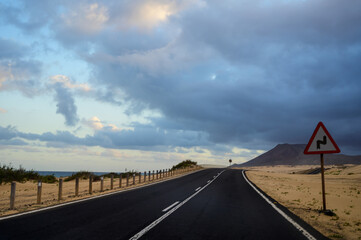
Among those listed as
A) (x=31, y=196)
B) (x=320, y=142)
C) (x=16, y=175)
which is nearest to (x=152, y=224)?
(x=320, y=142)

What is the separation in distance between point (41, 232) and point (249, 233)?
15.6 feet

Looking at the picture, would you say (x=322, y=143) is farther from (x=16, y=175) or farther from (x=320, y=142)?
(x=16, y=175)

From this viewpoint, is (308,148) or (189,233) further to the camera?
(308,148)

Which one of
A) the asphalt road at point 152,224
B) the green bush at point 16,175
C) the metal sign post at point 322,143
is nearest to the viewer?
the asphalt road at point 152,224

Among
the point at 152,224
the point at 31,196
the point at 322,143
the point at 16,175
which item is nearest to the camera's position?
the point at 152,224

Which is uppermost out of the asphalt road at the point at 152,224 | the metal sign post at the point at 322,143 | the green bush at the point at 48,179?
the metal sign post at the point at 322,143

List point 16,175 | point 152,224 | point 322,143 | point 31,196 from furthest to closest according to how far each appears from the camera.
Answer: point 16,175, point 31,196, point 322,143, point 152,224

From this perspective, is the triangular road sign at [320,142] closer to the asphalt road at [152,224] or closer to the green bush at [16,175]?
the asphalt road at [152,224]

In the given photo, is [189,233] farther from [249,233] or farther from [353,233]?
[353,233]

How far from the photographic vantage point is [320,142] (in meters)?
9.94

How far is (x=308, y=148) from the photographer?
33.3ft

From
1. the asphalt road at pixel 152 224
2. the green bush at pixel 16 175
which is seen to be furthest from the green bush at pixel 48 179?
the asphalt road at pixel 152 224

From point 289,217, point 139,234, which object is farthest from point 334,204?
point 139,234

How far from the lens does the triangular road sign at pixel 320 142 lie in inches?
383
